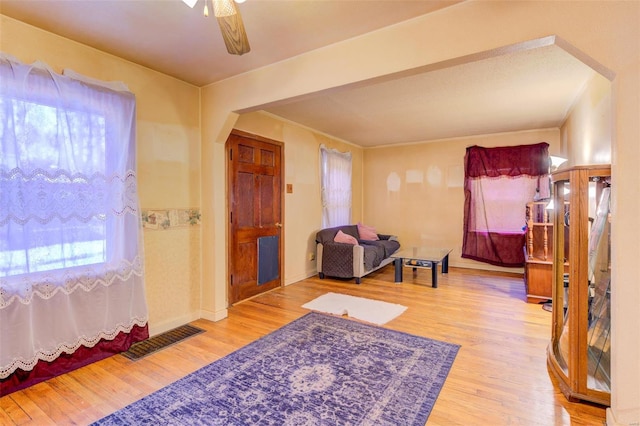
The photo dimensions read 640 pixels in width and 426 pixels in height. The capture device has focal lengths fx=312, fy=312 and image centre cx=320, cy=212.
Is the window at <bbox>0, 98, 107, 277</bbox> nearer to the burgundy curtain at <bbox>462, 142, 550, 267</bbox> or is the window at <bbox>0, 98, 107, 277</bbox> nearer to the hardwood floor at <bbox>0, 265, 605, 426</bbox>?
the hardwood floor at <bbox>0, 265, 605, 426</bbox>

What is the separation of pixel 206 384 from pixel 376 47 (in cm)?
265

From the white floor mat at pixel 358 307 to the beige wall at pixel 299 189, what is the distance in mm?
985

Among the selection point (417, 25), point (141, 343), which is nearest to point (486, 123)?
point (417, 25)

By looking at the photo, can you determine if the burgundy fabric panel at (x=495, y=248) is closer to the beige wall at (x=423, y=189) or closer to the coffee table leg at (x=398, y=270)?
the beige wall at (x=423, y=189)

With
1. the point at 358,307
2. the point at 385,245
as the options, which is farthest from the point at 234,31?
the point at 385,245

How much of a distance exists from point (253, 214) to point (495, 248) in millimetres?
4300

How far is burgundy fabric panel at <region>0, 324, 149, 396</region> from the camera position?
2.11 meters

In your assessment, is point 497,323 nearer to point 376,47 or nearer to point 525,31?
point 525,31

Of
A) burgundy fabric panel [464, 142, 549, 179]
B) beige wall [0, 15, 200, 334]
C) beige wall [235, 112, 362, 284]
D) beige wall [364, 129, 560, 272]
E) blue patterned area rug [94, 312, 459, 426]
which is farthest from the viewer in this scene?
beige wall [364, 129, 560, 272]

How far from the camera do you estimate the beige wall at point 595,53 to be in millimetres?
1539

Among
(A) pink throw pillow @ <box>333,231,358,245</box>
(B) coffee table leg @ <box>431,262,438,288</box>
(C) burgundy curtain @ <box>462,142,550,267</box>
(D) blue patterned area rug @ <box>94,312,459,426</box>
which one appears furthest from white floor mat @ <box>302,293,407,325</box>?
(C) burgundy curtain @ <box>462,142,550,267</box>

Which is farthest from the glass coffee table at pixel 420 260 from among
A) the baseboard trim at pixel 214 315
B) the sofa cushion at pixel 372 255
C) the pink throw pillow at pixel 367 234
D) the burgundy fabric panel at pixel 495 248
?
the baseboard trim at pixel 214 315

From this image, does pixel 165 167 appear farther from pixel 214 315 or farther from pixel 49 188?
pixel 214 315

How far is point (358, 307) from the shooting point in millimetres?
3678
